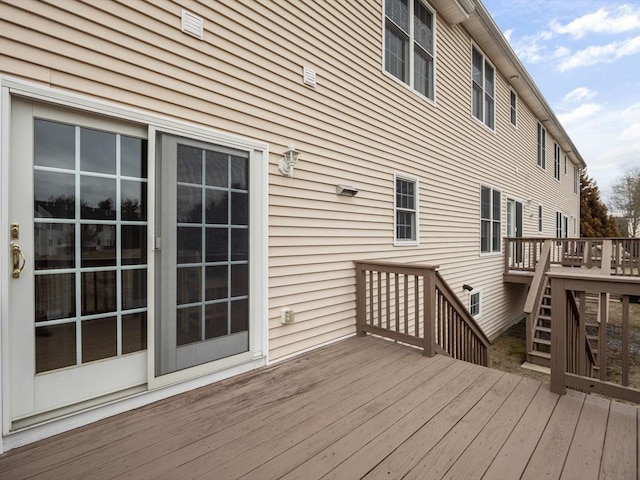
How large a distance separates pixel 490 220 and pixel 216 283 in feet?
24.1

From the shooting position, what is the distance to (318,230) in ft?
11.8

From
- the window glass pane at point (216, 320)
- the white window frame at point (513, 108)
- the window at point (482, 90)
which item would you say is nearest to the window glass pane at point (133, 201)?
the window glass pane at point (216, 320)

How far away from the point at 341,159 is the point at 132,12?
2.38 m

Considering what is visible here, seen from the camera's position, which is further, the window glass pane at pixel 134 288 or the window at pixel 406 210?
the window at pixel 406 210

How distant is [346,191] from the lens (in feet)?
12.6

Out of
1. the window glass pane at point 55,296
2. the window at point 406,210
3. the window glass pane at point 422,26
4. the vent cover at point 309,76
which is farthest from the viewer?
the window glass pane at point 422,26

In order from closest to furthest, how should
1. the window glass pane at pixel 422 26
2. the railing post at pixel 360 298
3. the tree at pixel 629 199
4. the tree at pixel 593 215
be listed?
the railing post at pixel 360 298, the window glass pane at pixel 422 26, the tree at pixel 629 199, the tree at pixel 593 215

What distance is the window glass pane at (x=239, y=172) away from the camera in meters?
2.78

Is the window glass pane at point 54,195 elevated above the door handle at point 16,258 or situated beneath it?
elevated above

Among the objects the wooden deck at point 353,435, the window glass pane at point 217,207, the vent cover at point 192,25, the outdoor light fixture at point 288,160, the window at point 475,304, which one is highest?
the vent cover at point 192,25

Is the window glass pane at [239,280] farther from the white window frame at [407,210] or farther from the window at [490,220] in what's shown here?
the window at [490,220]

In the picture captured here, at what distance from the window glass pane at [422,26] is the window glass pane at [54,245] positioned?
5574 mm

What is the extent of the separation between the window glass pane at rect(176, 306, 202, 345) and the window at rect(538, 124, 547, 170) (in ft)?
42.0

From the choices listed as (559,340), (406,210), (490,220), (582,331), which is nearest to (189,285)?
(559,340)
